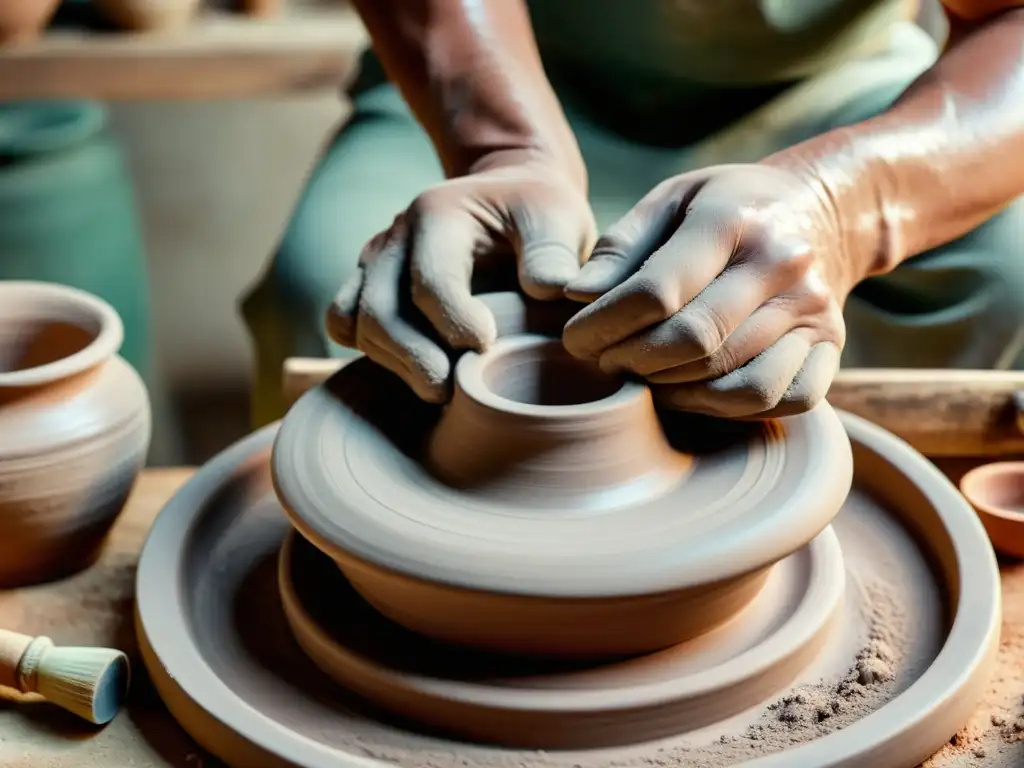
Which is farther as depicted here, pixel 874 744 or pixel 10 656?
pixel 10 656

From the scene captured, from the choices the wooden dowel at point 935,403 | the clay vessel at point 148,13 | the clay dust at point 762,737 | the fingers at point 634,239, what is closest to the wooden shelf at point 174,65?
the clay vessel at point 148,13

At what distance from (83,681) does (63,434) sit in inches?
11.1

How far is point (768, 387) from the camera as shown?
3.49 feet

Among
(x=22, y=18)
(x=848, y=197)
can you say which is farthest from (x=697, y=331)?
(x=22, y=18)

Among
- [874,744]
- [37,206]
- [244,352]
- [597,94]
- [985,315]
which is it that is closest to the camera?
[874,744]

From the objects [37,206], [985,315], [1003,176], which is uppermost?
[1003,176]

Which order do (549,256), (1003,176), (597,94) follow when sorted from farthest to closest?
(597,94) → (1003,176) → (549,256)

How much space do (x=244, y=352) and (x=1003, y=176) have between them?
8.56 ft

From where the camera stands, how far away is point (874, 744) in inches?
36.2

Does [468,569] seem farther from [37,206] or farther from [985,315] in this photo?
[37,206]

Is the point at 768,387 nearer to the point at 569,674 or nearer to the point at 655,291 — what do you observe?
the point at 655,291

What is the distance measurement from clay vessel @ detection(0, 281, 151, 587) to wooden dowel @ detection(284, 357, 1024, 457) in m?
0.25

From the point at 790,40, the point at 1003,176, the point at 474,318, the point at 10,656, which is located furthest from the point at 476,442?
the point at 790,40

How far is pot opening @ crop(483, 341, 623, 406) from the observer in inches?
45.8
